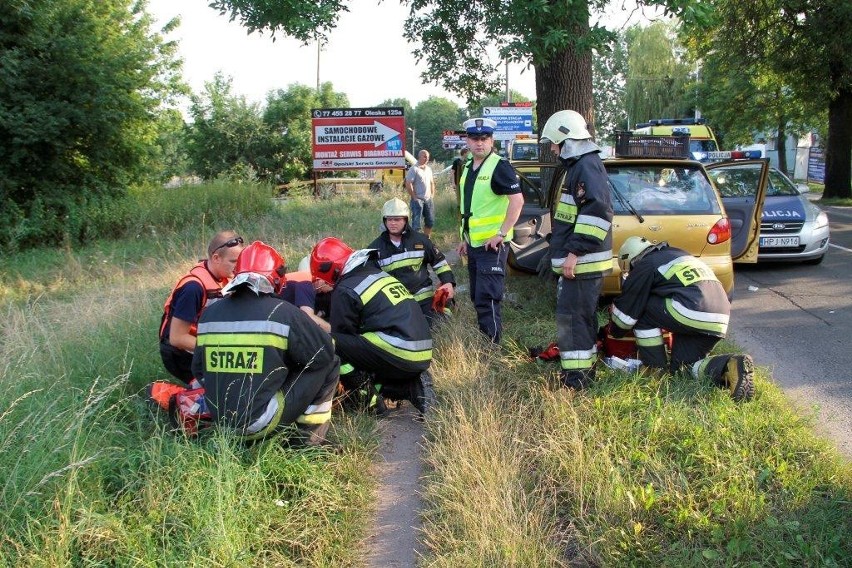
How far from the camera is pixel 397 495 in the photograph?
356cm

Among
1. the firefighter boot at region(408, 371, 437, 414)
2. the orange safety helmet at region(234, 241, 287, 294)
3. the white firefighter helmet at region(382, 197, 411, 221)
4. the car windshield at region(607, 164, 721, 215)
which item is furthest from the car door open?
the orange safety helmet at region(234, 241, 287, 294)

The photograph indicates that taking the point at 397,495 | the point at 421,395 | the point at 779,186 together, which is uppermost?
the point at 779,186

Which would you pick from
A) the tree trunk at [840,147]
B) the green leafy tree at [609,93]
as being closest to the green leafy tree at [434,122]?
the green leafy tree at [609,93]

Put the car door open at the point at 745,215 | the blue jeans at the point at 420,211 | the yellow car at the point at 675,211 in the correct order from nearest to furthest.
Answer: the yellow car at the point at 675,211
the car door open at the point at 745,215
the blue jeans at the point at 420,211

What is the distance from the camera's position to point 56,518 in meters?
2.78

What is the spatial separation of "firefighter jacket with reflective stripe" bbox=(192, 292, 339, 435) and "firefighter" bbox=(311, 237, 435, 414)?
77 cm

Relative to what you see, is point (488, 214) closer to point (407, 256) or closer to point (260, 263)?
point (407, 256)

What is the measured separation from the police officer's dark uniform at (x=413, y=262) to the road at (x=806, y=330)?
2.66m

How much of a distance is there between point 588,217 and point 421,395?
61.7 inches

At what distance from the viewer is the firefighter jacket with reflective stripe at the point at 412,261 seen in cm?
539

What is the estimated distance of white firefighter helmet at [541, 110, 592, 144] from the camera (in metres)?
4.41

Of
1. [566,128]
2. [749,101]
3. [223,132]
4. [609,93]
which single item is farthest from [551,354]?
[609,93]

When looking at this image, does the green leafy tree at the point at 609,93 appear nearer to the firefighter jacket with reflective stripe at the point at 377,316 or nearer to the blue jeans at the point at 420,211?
the blue jeans at the point at 420,211

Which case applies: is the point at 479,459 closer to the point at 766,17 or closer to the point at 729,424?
the point at 729,424
